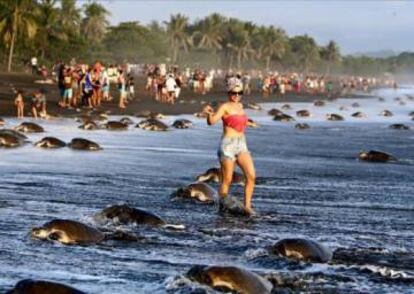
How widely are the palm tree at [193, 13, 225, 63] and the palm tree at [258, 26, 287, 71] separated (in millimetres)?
10522

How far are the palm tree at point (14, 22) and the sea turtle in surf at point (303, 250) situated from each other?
4793 cm

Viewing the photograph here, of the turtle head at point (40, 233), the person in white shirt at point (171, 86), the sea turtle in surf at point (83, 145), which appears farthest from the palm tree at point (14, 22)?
the turtle head at point (40, 233)

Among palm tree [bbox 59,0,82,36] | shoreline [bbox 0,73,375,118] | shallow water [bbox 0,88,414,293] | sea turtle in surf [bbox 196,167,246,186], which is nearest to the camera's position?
shallow water [bbox 0,88,414,293]

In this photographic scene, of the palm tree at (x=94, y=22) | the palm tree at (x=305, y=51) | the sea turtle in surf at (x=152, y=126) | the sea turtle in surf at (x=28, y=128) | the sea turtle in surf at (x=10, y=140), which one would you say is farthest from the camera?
the palm tree at (x=305, y=51)

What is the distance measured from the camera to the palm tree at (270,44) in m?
142

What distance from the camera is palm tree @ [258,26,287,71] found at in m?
142

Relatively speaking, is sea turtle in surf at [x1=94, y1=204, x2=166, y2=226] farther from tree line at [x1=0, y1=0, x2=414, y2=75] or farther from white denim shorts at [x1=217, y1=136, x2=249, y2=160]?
tree line at [x1=0, y1=0, x2=414, y2=75]

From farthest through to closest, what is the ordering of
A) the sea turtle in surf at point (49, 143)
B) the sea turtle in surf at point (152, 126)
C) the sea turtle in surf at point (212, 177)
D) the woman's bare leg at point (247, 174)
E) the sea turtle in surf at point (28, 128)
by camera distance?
the sea turtle in surf at point (152, 126) → the sea turtle in surf at point (28, 128) → the sea turtle in surf at point (49, 143) → the sea turtle in surf at point (212, 177) → the woman's bare leg at point (247, 174)

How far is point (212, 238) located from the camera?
8.11 m

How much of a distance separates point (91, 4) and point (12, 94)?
62604mm

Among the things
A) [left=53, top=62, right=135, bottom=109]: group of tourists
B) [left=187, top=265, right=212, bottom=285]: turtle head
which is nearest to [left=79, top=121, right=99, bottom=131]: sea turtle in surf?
[left=53, top=62, right=135, bottom=109]: group of tourists

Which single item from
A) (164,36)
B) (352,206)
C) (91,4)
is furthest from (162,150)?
(164,36)

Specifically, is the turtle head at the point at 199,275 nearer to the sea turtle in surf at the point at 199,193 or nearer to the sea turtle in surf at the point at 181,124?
the sea turtle in surf at the point at 199,193

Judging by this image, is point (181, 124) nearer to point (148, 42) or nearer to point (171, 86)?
point (171, 86)
